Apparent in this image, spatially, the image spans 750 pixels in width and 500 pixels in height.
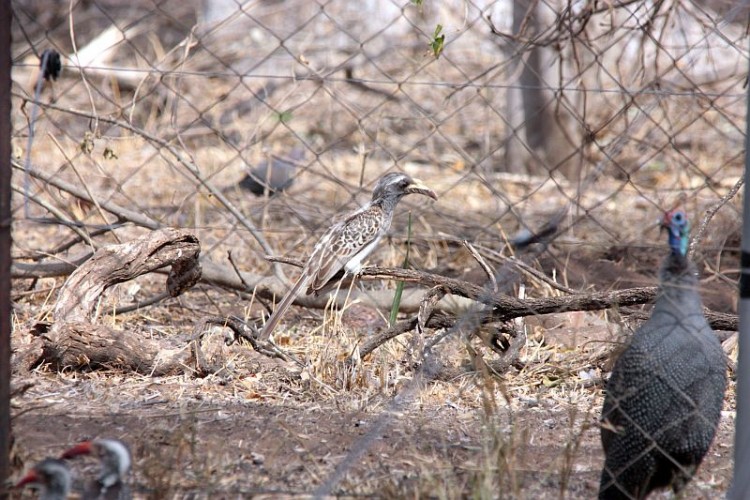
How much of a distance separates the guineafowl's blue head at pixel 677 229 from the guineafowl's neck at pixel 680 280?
0.08 feet

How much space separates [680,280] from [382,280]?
2036 mm

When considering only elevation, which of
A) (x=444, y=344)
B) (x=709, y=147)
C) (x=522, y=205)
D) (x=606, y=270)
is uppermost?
(x=709, y=147)

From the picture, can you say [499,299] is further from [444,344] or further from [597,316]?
[597,316]

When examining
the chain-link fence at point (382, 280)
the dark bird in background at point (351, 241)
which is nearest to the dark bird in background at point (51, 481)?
the chain-link fence at point (382, 280)

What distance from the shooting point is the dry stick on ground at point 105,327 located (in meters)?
3.48

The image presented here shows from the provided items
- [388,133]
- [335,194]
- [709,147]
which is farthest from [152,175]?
[709,147]

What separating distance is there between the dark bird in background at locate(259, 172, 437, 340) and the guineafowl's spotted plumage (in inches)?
68.1

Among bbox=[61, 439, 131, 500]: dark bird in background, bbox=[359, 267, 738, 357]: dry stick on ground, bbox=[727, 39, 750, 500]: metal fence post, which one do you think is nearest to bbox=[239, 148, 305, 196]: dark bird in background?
bbox=[359, 267, 738, 357]: dry stick on ground

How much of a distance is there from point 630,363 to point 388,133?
17.2ft

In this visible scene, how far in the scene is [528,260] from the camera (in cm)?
467

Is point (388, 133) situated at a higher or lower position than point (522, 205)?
higher

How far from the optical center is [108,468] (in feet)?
7.68

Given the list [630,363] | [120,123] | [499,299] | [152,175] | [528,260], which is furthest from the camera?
[152,175]

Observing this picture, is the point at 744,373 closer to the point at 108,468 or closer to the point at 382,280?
the point at 108,468
